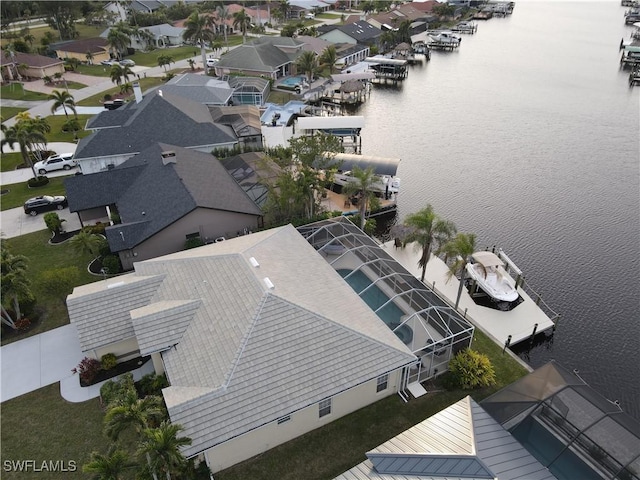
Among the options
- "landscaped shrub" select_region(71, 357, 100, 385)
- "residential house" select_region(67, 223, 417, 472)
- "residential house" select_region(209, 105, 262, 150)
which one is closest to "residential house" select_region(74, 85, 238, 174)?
"residential house" select_region(209, 105, 262, 150)

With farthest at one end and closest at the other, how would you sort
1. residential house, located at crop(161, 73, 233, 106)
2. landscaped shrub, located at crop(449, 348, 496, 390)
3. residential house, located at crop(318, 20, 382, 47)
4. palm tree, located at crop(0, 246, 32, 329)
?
residential house, located at crop(318, 20, 382, 47)
residential house, located at crop(161, 73, 233, 106)
palm tree, located at crop(0, 246, 32, 329)
landscaped shrub, located at crop(449, 348, 496, 390)

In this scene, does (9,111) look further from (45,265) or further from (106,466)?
(106,466)

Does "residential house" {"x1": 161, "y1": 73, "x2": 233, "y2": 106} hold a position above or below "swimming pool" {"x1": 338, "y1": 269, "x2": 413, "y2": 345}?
above

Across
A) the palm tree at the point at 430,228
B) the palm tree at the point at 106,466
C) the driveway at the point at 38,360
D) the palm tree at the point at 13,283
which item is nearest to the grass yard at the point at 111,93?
the palm tree at the point at 13,283

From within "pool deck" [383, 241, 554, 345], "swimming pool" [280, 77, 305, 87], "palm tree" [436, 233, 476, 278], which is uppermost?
"swimming pool" [280, 77, 305, 87]

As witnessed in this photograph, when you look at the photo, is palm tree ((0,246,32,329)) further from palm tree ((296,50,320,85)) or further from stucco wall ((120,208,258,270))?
palm tree ((296,50,320,85))

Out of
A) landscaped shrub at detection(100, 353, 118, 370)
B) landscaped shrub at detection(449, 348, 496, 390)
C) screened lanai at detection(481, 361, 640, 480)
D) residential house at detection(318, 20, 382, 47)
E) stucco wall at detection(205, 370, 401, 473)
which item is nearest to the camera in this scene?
screened lanai at detection(481, 361, 640, 480)

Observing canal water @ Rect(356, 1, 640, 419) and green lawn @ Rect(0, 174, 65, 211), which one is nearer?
canal water @ Rect(356, 1, 640, 419)
